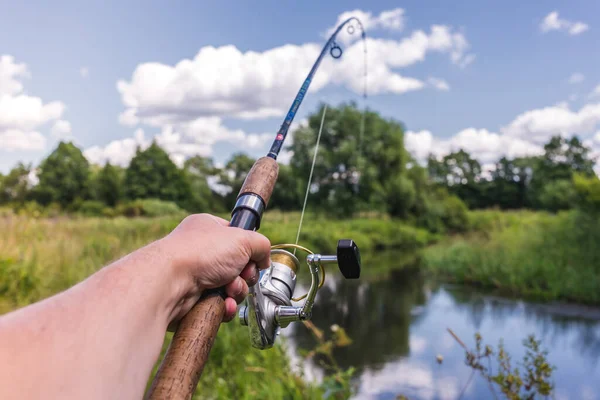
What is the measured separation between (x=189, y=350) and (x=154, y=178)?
2558 centimetres

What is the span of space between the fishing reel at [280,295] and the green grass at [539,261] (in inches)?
360

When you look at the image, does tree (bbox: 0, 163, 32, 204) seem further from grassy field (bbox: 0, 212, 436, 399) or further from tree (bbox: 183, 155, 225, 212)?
grassy field (bbox: 0, 212, 436, 399)

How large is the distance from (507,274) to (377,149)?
9394 mm

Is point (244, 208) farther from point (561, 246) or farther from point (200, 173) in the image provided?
point (200, 173)

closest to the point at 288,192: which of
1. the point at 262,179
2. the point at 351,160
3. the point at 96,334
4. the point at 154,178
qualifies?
the point at 351,160

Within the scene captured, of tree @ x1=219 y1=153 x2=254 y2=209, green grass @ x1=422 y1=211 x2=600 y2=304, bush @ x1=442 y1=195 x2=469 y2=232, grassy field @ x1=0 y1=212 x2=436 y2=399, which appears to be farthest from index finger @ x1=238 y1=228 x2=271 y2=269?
tree @ x1=219 y1=153 x2=254 y2=209

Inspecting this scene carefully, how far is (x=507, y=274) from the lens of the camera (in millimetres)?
10180

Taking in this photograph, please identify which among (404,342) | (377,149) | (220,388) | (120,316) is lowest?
(404,342)

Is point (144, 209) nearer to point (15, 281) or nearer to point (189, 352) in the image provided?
point (15, 281)

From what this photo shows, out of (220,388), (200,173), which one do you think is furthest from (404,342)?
(200,173)

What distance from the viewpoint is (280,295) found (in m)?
1.06

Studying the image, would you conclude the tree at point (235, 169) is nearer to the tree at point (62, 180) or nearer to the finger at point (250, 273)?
the tree at point (62, 180)

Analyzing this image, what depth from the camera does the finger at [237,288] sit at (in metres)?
0.91

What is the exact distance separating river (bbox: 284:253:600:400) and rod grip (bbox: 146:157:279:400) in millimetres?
4428
